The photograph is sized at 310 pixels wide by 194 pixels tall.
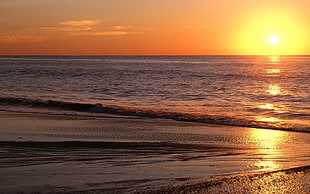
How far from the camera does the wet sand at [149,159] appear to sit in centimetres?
527

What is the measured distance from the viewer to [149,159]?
268 inches

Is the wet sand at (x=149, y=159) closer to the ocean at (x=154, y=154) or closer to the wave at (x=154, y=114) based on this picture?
the ocean at (x=154, y=154)

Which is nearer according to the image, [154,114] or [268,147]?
[268,147]

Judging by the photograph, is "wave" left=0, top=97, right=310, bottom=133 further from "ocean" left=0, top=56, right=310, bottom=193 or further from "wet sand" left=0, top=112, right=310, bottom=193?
"wet sand" left=0, top=112, right=310, bottom=193

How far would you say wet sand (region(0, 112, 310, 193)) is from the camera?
5.27 metres

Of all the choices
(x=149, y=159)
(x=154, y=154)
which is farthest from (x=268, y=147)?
(x=149, y=159)

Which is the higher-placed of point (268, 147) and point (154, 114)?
point (268, 147)

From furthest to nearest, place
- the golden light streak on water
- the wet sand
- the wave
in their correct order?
the wave → the golden light streak on water → the wet sand

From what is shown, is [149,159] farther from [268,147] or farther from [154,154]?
[268,147]

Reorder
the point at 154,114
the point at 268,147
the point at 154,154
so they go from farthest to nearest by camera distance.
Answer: the point at 154,114, the point at 268,147, the point at 154,154

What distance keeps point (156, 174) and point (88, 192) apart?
1193 mm

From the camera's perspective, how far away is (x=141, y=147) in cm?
796

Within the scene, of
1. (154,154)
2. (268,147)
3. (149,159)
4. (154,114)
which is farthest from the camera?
(154,114)

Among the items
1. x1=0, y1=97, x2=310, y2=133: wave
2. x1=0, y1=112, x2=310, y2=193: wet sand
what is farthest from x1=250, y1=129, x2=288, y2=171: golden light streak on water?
x1=0, y1=97, x2=310, y2=133: wave
